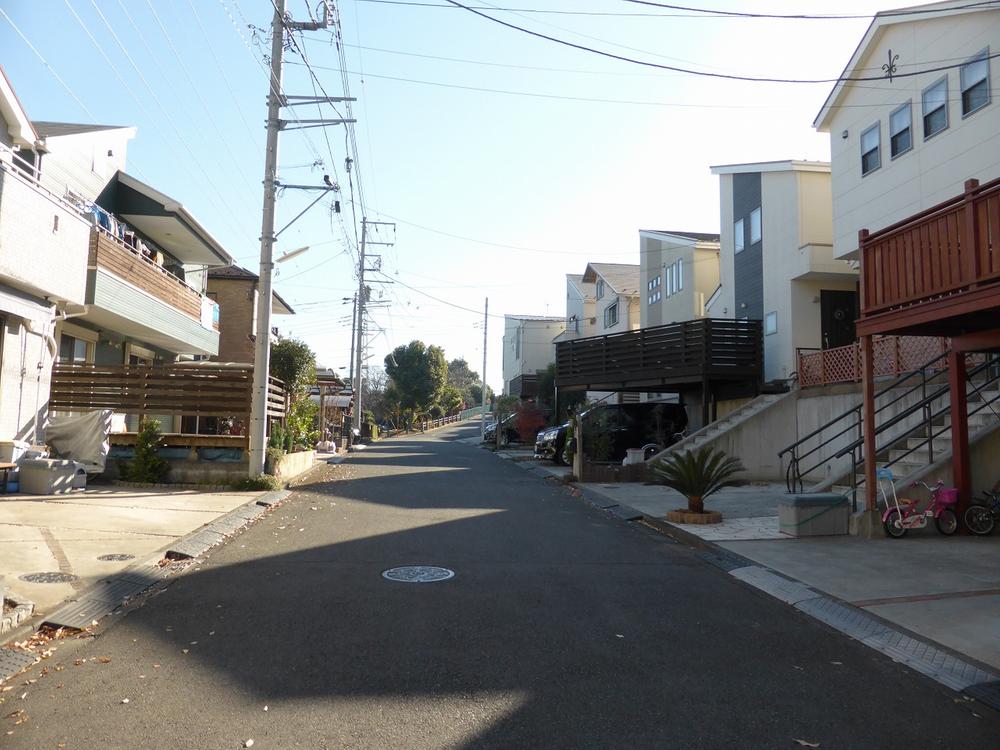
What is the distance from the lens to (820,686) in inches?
181

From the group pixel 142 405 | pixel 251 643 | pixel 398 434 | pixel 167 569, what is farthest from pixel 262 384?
pixel 398 434

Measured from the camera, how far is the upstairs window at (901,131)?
15625mm

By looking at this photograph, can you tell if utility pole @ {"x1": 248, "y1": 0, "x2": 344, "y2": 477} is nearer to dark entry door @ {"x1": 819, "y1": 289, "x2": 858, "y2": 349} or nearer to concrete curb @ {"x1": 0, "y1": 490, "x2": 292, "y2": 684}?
concrete curb @ {"x1": 0, "y1": 490, "x2": 292, "y2": 684}

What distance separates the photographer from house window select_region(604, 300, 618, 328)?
39.0 m

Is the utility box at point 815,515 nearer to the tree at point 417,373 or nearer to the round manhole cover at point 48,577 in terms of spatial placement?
the round manhole cover at point 48,577

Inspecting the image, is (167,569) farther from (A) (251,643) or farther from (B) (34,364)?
(B) (34,364)

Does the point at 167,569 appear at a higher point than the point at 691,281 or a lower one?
lower

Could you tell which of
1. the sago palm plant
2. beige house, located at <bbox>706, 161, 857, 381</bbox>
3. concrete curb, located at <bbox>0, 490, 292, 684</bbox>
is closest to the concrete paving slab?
the sago palm plant

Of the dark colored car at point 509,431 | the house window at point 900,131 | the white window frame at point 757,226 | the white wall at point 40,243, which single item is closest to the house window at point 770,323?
the white window frame at point 757,226

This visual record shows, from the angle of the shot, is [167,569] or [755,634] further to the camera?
[167,569]

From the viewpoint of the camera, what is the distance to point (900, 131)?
1592 centimetres

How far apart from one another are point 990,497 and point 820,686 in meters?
7.07

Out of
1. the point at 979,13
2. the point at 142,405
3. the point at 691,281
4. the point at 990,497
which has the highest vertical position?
the point at 979,13

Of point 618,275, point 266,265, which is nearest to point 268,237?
point 266,265
